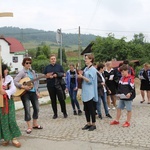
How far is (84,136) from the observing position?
6.62m

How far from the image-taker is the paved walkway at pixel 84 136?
589cm

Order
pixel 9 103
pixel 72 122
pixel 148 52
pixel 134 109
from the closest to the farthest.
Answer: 1. pixel 9 103
2. pixel 72 122
3. pixel 134 109
4. pixel 148 52

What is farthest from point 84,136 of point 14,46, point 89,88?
point 14,46

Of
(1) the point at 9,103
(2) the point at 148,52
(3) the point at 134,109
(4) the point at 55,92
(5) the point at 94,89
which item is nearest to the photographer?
(1) the point at 9,103

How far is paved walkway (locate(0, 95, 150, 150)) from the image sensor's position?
5.89m

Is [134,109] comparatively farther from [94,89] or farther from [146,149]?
[146,149]

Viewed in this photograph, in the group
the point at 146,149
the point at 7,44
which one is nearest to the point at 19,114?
the point at 146,149

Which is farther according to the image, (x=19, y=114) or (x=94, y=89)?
(x=19, y=114)

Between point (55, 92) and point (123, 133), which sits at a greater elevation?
point (55, 92)

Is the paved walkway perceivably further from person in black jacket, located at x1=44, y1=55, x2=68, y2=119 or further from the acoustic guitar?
the acoustic guitar

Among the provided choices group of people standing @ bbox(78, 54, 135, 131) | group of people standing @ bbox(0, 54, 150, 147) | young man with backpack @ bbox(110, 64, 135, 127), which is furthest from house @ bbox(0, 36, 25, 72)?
young man with backpack @ bbox(110, 64, 135, 127)

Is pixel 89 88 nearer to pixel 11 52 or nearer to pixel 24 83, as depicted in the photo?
pixel 24 83

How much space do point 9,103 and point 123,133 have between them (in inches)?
105

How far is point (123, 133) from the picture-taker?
6.84m
